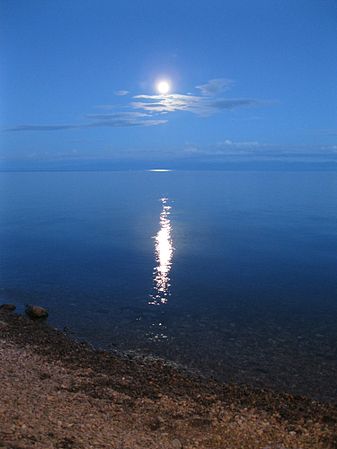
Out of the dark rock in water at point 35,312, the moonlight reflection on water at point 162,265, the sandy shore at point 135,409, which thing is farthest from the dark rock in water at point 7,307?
the moonlight reflection on water at point 162,265

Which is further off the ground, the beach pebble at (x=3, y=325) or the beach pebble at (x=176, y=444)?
the beach pebble at (x=176, y=444)

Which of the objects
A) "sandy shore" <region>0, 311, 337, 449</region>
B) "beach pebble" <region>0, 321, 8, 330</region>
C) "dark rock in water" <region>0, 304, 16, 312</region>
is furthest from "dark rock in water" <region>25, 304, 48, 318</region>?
"sandy shore" <region>0, 311, 337, 449</region>

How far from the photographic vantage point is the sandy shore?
571 inches

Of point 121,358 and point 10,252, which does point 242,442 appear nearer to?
point 121,358

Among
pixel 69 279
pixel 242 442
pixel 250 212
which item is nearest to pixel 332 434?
pixel 242 442

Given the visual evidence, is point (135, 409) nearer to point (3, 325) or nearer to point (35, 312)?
point (3, 325)

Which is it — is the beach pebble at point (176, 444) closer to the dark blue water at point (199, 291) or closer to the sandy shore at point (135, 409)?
the sandy shore at point (135, 409)

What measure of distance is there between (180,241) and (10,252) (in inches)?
933

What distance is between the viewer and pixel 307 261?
50.0 metres

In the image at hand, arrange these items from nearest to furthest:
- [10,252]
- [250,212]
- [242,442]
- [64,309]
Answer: [242,442], [64,309], [10,252], [250,212]

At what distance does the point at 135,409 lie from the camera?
1714 cm

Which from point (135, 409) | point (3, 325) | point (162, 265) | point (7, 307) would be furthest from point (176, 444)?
point (162, 265)

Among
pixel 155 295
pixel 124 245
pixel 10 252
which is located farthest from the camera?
A: pixel 124 245

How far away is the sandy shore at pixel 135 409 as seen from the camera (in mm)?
14492
